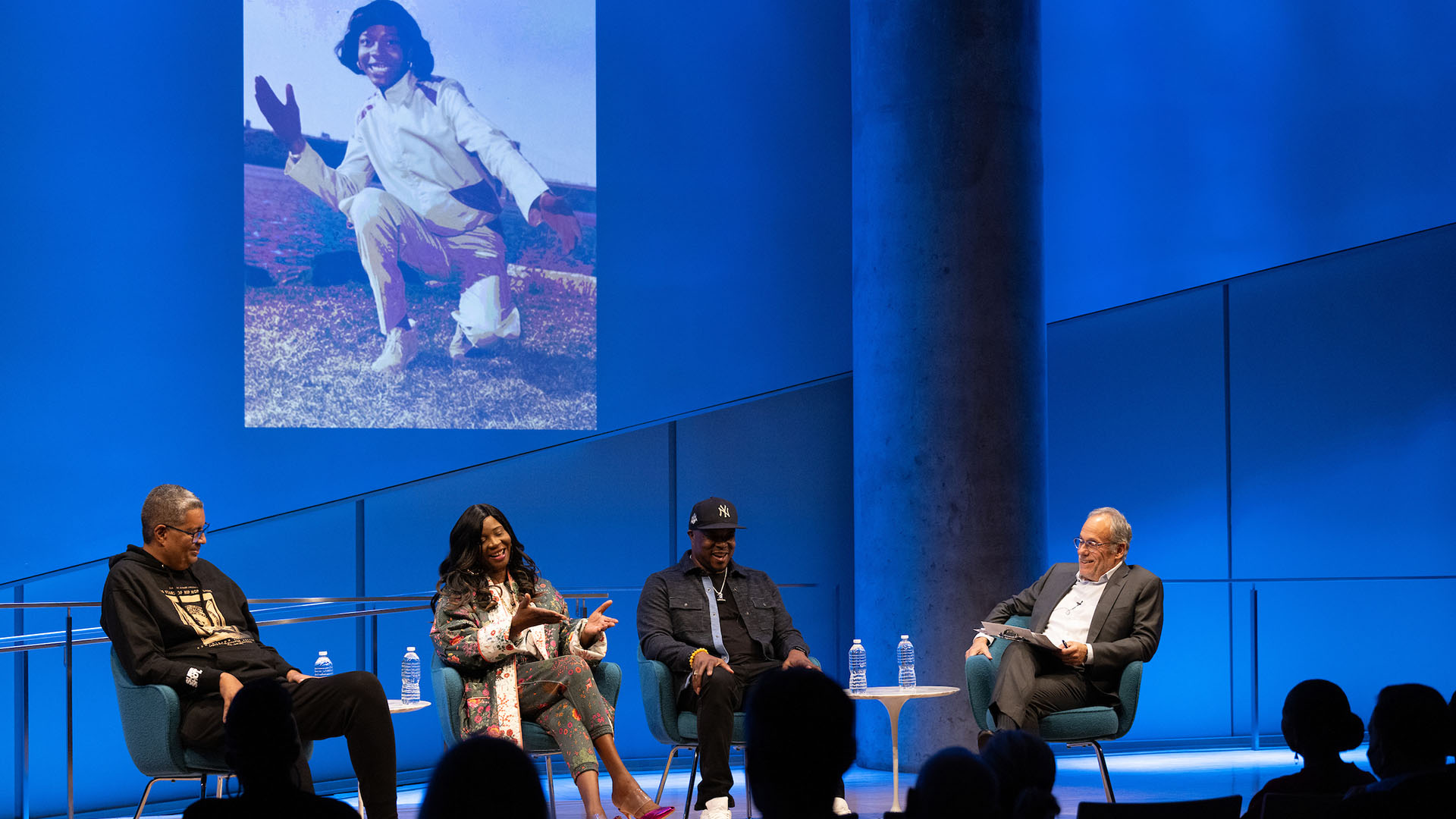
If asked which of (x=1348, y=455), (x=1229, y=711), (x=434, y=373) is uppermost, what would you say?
(x=434, y=373)

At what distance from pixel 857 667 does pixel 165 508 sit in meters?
2.81

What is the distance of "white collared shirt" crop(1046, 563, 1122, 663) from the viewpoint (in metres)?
4.86

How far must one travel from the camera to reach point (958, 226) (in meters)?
5.87

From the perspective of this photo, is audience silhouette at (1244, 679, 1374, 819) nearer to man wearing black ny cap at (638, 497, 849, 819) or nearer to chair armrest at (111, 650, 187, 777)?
man wearing black ny cap at (638, 497, 849, 819)

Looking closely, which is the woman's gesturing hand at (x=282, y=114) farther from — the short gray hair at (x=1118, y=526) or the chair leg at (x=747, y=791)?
the short gray hair at (x=1118, y=526)

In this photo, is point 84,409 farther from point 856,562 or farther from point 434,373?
point 856,562

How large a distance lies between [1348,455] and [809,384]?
9.57ft

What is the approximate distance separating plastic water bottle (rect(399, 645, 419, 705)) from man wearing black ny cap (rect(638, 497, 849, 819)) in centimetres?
92

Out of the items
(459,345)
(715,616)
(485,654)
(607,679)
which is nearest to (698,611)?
(715,616)

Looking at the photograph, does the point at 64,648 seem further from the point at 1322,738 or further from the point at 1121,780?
the point at 1322,738

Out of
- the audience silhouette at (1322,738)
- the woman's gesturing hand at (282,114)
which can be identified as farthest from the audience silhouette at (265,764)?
the woman's gesturing hand at (282,114)

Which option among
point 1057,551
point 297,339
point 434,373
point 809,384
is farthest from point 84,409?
point 1057,551

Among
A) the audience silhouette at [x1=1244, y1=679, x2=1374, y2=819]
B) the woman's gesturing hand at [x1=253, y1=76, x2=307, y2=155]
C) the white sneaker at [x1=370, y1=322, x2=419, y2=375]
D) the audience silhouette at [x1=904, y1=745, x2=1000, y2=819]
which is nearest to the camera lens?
the audience silhouette at [x1=904, y1=745, x2=1000, y2=819]

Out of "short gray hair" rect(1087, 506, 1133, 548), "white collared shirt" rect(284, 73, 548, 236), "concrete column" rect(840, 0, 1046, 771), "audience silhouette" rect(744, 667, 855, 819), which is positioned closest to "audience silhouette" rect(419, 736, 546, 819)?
"audience silhouette" rect(744, 667, 855, 819)
